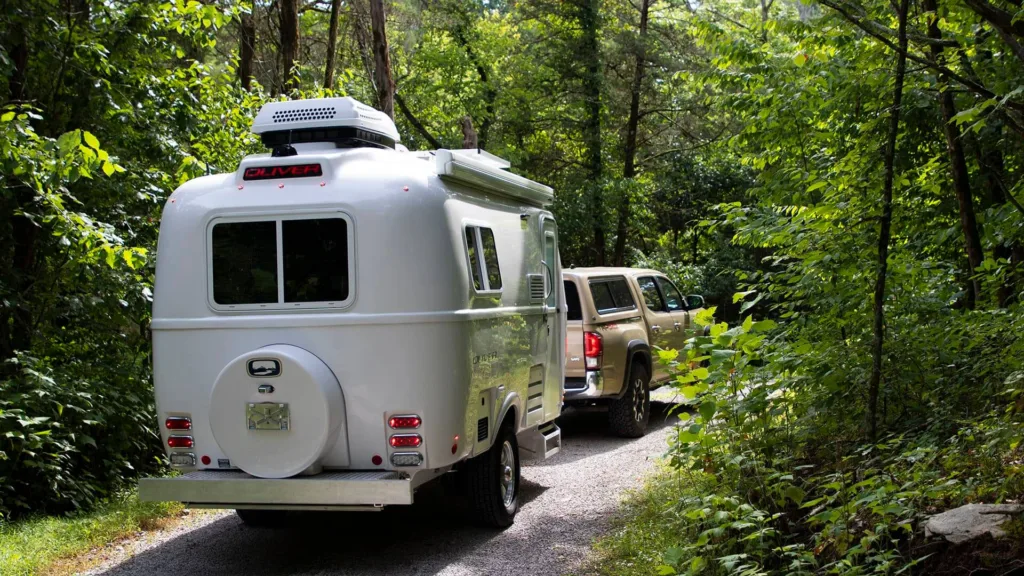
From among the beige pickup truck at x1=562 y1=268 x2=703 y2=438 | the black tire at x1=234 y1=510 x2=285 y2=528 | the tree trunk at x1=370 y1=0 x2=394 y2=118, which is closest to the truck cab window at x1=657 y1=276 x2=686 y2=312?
the beige pickup truck at x1=562 y1=268 x2=703 y2=438

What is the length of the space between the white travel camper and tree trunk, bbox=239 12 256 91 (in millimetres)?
11025

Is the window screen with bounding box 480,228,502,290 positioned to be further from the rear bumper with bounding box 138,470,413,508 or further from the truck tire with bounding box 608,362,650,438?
the truck tire with bounding box 608,362,650,438

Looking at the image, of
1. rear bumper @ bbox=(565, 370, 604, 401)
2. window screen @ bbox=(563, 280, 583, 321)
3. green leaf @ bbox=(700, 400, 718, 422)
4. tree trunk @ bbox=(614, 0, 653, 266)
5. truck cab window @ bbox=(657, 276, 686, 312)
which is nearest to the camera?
green leaf @ bbox=(700, 400, 718, 422)

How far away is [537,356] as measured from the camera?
8.59 metres

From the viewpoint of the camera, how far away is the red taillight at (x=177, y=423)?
6.70 m

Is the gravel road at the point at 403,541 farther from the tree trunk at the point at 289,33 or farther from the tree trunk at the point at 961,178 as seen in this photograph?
the tree trunk at the point at 289,33

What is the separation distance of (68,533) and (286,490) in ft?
8.03

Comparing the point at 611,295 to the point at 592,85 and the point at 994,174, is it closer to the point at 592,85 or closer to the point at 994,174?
the point at 994,174

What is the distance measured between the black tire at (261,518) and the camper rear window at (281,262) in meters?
2.03

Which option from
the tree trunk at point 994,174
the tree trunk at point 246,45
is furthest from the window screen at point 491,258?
the tree trunk at point 246,45

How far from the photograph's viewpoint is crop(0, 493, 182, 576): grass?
6629mm

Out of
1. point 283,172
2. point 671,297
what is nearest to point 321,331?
point 283,172

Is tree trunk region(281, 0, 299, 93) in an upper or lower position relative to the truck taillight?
upper

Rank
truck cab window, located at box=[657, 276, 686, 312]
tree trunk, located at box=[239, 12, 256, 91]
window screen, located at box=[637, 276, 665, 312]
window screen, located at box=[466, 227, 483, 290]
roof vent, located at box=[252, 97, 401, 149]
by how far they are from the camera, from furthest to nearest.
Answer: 1. tree trunk, located at box=[239, 12, 256, 91]
2. truck cab window, located at box=[657, 276, 686, 312]
3. window screen, located at box=[637, 276, 665, 312]
4. roof vent, located at box=[252, 97, 401, 149]
5. window screen, located at box=[466, 227, 483, 290]
